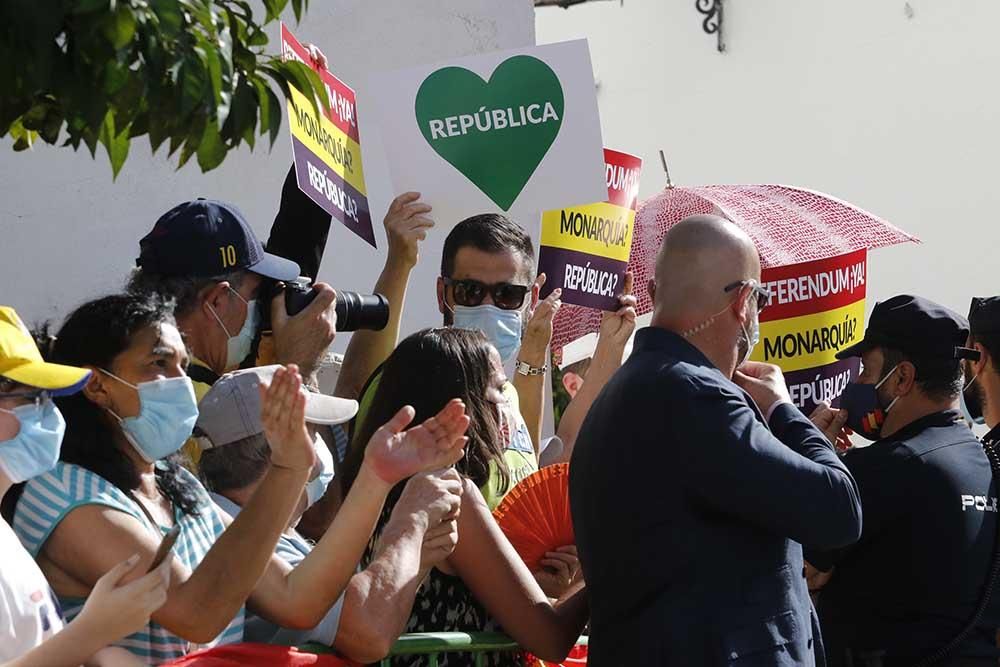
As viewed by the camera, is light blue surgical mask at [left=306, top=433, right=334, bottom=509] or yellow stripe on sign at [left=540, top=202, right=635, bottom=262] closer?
light blue surgical mask at [left=306, top=433, right=334, bottom=509]

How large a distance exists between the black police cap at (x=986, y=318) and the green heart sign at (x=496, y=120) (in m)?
1.49

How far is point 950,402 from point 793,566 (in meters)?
1.31

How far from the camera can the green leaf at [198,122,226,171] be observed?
2.03m

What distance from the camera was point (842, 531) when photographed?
126 inches

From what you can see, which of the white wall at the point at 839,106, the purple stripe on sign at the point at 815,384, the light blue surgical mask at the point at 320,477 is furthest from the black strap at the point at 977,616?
the white wall at the point at 839,106

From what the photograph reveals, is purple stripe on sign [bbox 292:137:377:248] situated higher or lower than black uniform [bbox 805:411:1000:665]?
higher

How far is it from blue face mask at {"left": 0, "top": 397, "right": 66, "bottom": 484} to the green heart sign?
7.19 ft

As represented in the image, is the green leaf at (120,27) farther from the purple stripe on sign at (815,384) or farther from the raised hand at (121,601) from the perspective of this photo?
the purple stripe on sign at (815,384)

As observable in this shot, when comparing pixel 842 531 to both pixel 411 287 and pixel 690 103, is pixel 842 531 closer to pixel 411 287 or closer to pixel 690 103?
pixel 411 287

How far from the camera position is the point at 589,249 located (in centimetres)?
524

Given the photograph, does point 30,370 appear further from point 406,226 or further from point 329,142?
point 406,226

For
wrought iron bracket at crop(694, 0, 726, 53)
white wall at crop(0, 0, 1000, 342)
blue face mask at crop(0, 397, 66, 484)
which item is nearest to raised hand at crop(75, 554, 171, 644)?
blue face mask at crop(0, 397, 66, 484)

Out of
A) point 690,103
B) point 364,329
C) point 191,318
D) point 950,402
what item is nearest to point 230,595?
point 191,318

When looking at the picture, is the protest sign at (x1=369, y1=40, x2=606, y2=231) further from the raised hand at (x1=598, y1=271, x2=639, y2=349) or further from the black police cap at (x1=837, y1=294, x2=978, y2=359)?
the black police cap at (x1=837, y1=294, x2=978, y2=359)
